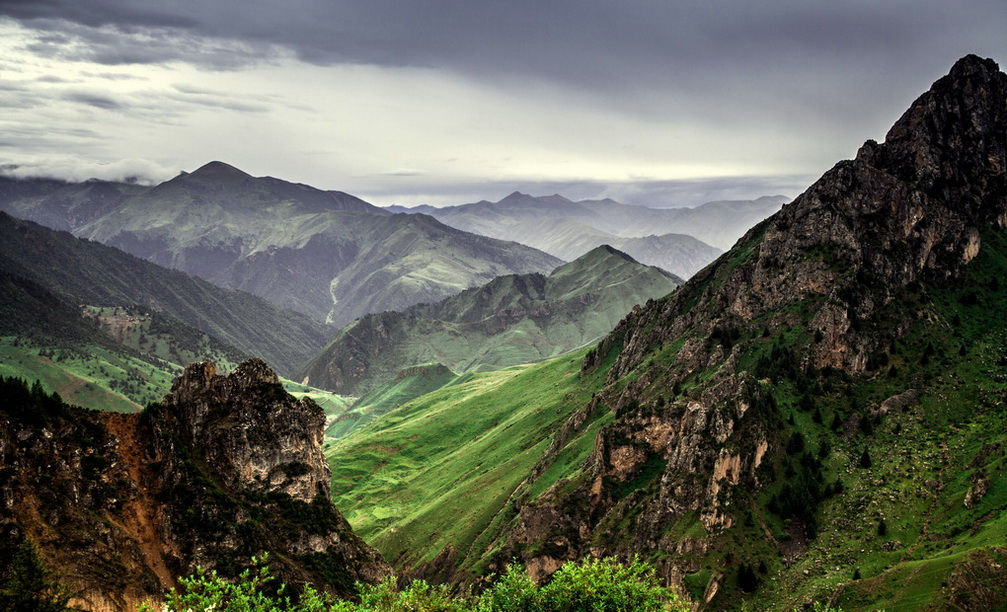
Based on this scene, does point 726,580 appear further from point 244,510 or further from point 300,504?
point 244,510

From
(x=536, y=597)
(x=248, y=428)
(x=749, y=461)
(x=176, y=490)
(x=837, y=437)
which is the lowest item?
(x=176, y=490)

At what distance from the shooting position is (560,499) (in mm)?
169000

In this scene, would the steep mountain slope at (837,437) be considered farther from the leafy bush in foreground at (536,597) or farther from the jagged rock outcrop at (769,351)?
the leafy bush in foreground at (536,597)

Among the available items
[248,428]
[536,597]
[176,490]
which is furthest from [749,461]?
[176,490]

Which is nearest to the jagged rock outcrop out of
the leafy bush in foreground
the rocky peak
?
the leafy bush in foreground

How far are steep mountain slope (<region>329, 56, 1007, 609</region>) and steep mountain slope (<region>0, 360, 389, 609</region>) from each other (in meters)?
68.7

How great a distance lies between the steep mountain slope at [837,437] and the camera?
113 metres

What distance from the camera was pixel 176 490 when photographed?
316ft

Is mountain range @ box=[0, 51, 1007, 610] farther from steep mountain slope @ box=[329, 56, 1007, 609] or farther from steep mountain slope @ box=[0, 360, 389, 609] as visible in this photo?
steep mountain slope @ box=[329, 56, 1007, 609]

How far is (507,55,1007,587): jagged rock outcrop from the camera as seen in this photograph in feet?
466

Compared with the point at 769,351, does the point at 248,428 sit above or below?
below

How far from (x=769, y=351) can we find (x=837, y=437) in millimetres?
33671

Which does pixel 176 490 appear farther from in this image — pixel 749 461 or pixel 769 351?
pixel 769 351

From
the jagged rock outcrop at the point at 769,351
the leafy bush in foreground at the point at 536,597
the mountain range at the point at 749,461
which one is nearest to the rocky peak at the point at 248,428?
the mountain range at the point at 749,461
